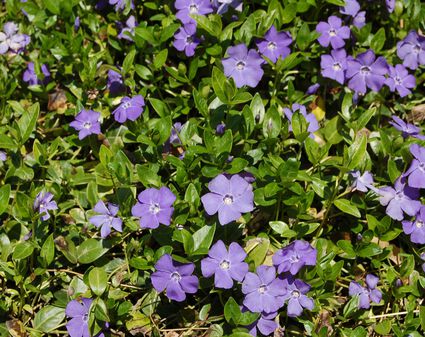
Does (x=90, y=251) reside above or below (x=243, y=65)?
below

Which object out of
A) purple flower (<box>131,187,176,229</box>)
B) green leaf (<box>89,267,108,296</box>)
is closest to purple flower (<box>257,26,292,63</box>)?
purple flower (<box>131,187,176,229</box>)

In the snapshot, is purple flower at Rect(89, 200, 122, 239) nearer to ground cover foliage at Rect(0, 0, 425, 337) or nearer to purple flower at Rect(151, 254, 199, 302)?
ground cover foliage at Rect(0, 0, 425, 337)

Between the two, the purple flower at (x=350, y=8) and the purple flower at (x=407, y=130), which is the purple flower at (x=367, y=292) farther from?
the purple flower at (x=350, y=8)

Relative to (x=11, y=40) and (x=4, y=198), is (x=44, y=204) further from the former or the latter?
(x=11, y=40)

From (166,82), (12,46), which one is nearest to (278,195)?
(166,82)

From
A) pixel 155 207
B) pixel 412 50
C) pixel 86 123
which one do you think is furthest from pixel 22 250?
pixel 412 50

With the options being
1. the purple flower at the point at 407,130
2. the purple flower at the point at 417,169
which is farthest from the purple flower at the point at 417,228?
the purple flower at the point at 407,130
